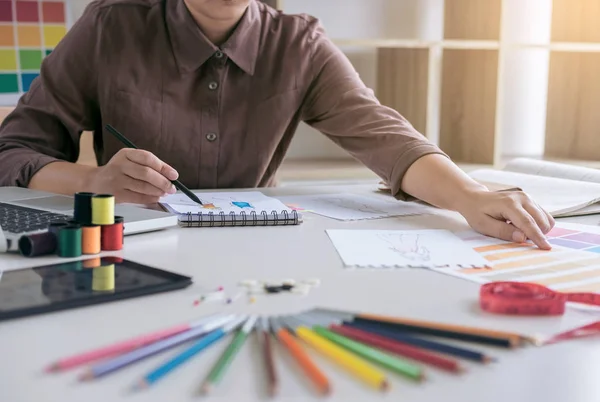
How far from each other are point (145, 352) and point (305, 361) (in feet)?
0.37

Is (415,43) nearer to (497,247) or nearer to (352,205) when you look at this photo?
(352,205)

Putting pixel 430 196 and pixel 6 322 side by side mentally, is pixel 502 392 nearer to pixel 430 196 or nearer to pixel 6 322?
pixel 6 322

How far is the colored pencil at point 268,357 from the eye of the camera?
0.48 meters

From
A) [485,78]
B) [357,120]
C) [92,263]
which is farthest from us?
[485,78]

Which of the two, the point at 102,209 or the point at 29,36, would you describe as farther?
the point at 29,36

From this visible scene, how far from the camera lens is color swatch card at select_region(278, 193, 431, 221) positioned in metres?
1.15

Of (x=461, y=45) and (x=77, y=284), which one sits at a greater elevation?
(x=461, y=45)

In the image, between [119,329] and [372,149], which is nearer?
[119,329]

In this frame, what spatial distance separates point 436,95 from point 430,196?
1.65 metres

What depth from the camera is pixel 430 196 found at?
119 centimetres

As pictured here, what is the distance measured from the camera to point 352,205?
123cm

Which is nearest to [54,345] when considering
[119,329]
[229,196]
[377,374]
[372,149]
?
[119,329]

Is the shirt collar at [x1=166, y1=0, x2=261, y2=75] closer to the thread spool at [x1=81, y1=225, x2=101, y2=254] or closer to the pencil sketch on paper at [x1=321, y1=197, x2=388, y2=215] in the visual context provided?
the pencil sketch on paper at [x1=321, y1=197, x2=388, y2=215]

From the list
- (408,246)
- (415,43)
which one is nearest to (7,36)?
(415,43)
